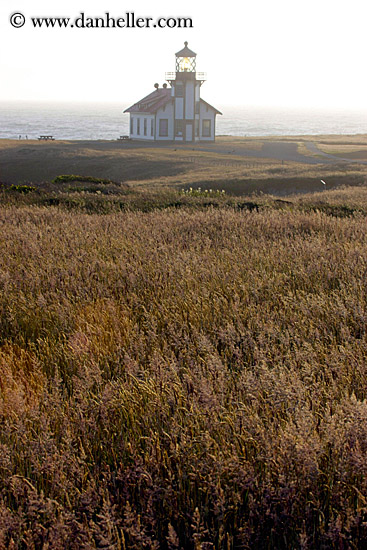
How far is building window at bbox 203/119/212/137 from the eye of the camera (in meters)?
73.0

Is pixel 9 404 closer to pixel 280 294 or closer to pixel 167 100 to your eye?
pixel 280 294

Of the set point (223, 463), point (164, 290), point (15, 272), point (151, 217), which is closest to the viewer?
point (223, 463)

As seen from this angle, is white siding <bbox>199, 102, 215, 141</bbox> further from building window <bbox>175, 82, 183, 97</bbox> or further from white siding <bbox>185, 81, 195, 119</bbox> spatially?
building window <bbox>175, 82, 183, 97</bbox>

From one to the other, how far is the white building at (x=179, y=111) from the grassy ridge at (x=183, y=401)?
66.0 m

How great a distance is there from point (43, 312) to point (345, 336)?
9.40ft

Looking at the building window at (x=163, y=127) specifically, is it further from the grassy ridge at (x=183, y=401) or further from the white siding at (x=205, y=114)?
the grassy ridge at (x=183, y=401)

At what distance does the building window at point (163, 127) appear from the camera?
7144 centimetres

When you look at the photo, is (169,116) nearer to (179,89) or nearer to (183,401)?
(179,89)

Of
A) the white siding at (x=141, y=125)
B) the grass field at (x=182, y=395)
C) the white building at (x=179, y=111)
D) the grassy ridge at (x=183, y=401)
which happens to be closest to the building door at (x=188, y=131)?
the white building at (x=179, y=111)

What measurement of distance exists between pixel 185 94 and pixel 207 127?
250 inches

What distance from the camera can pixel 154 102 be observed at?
7219 centimetres

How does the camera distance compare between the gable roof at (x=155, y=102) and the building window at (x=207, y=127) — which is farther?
the building window at (x=207, y=127)

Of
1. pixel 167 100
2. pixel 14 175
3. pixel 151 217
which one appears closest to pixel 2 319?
pixel 151 217

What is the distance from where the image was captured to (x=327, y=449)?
257 cm
